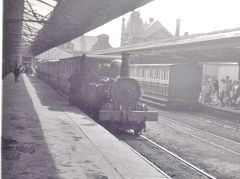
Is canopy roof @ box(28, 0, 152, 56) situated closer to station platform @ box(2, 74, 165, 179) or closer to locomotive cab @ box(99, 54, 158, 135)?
locomotive cab @ box(99, 54, 158, 135)

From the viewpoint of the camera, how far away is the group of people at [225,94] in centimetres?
1747

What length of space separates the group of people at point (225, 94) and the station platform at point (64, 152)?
35.7ft

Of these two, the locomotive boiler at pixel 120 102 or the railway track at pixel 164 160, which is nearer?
the railway track at pixel 164 160

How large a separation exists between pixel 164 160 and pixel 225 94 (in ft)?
41.6

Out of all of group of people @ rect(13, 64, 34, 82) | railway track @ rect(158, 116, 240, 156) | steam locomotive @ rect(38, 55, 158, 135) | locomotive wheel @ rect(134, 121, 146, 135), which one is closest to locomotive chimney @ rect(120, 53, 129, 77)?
steam locomotive @ rect(38, 55, 158, 135)

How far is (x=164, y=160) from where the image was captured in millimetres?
7359

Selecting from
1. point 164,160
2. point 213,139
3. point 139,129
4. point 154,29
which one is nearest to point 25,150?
point 164,160

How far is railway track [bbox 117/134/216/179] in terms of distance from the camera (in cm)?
642

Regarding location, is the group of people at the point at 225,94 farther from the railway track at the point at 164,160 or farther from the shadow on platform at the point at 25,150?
the shadow on platform at the point at 25,150

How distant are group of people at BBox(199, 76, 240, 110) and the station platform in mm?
10893

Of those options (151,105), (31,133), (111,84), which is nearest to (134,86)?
(111,84)

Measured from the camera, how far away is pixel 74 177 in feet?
16.3

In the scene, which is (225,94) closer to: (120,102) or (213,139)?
(213,139)

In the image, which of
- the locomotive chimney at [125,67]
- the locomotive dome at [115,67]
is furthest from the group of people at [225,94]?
the locomotive chimney at [125,67]
